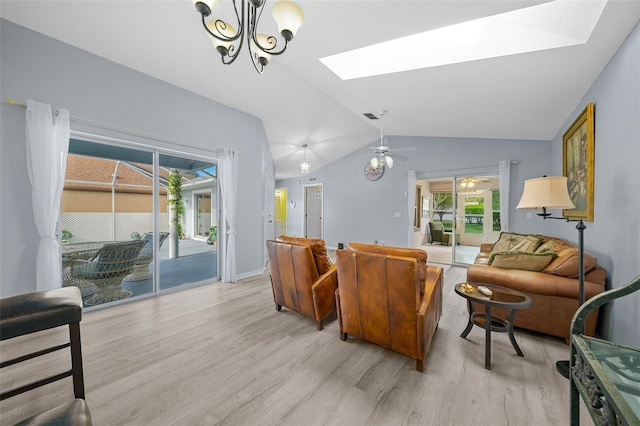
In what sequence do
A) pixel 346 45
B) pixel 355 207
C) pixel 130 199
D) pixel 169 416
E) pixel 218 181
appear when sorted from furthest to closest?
pixel 355 207
pixel 218 181
pixel 130 199
pixel 346 45
pixel 169 416

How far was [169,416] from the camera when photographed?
1.47m

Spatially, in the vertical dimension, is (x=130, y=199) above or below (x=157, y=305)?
→ above

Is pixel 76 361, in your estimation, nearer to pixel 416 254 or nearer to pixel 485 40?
pixel 416 254

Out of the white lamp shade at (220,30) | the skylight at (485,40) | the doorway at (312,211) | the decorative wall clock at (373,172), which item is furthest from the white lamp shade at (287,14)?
the doorway at (312,211)

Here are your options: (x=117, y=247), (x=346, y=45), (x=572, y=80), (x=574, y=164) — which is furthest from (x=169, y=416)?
(x=574, y=164)

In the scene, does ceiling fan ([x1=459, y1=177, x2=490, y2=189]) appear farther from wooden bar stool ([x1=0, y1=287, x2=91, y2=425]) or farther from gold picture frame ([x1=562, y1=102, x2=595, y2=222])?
wooden bar stool ([x1=0, y1=287, x2=91, y2=425])

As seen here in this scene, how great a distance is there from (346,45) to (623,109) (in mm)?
2412

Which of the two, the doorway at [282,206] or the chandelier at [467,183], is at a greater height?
the chandelier at [467,183]

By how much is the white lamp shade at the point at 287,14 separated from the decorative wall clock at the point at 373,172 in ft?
17.3

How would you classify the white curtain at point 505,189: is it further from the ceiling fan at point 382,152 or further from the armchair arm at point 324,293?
the armchair arm at point 324,293

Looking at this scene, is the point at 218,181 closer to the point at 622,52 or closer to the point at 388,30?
the point at 388,30

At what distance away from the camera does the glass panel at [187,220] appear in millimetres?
3709

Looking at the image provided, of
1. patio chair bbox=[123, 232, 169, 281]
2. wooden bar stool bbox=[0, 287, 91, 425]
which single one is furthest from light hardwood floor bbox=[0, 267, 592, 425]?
patio chair bbox=[123, 232, 169, 281]

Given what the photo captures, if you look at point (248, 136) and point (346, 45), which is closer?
point (346, 45)
